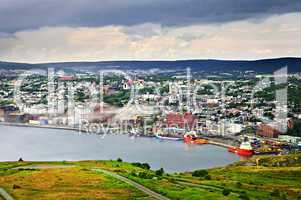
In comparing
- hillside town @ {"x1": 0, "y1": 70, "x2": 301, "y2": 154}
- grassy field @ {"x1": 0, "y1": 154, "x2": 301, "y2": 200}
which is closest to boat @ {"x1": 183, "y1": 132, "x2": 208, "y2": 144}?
hillside town @ {"x1": 0, "y1": 70, "x2": 301, "y2": 154}

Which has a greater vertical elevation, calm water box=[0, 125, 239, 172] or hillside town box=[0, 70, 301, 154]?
hillside town box=[0, 70, 301, 154]

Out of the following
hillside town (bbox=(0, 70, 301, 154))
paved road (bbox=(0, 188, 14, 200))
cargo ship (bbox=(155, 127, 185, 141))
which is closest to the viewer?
paved road (bbox=(0, 188, 14, 200))

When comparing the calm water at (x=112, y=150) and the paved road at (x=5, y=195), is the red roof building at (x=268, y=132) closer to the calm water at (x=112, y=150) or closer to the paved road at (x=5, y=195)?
the calm water at (x=112, y=150)

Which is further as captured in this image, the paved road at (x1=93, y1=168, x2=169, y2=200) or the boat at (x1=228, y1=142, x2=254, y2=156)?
the boat at (x1=228, y1=142, x2=254, y2=156)

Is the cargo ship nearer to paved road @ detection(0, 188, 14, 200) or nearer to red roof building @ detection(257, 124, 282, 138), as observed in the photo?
red roof building @ detection(257, 124, 282, 138)

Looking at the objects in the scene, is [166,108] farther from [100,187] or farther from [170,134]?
[100,187]

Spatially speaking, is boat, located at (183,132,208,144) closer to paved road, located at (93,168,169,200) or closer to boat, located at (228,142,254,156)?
boat, located at (228,142,254,156)

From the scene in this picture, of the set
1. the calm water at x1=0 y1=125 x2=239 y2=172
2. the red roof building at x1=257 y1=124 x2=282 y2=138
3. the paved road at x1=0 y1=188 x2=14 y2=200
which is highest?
the paved road at x1=0 y1=188 x2=14 y2=200

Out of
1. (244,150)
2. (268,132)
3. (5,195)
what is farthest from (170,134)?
(5,195)

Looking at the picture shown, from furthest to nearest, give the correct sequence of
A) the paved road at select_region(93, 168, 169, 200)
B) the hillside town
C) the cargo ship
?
the cargo ship
the hillside town
the paved road at select_region(93, 168, 169, 200)
